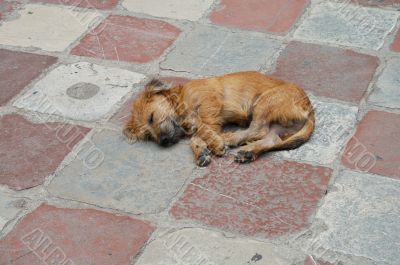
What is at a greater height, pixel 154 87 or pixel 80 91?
pixel 154 87

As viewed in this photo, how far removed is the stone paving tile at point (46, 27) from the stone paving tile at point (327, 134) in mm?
2452

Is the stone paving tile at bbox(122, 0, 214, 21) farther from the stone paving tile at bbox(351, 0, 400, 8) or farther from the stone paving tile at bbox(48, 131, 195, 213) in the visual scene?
the stone paving tile at bbox(48, 131, 195, 213)

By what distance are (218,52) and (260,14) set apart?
0.81 metres

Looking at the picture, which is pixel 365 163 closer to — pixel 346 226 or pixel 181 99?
pixel 346 226

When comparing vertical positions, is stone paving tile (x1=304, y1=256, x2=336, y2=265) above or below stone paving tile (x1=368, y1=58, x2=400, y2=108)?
above

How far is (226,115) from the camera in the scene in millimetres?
5770

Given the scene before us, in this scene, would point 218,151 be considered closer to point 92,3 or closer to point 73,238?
point 73,238

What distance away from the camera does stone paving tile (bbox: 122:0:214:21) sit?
7.38 meters

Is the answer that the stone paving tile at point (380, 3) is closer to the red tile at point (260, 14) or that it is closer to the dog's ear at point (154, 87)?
the red tile at point (260, 14)

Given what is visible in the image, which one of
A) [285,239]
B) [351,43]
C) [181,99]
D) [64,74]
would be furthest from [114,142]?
[351,43]

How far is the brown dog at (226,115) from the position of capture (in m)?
5.51

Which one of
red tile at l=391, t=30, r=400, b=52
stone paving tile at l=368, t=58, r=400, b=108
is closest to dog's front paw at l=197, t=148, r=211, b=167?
stone paving tile at l=368, t=58, r=400, b=108

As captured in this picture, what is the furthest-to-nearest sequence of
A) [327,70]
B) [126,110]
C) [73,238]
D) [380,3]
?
1. [380,3]
2. [327,70]
3. [126,110]
4. [73,238]

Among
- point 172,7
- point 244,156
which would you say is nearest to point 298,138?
point 244,156
